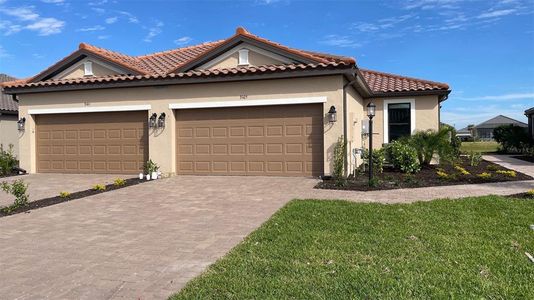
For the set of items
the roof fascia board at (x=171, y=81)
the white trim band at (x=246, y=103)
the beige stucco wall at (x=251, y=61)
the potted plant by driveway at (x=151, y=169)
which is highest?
the beige stucco wall at (x=251, y=61)

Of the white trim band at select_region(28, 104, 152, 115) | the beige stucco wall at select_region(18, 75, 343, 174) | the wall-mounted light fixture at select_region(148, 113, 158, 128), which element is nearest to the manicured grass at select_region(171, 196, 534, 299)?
the beige stucco wall at select_region(18, 75, 343, 174)

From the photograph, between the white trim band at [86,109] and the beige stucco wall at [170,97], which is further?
the white trim band at [86,109]

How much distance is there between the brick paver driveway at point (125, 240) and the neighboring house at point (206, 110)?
2.79 meters

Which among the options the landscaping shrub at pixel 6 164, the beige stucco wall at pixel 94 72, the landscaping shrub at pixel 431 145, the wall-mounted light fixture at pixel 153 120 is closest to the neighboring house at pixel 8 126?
the landscaping shrub at pixel 6 164

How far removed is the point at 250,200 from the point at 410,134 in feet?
32.6

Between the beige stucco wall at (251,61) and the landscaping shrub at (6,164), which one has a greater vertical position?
the beige stucco wall at (251,61)

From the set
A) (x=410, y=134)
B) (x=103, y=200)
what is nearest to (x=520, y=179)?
(x=410, y=134)

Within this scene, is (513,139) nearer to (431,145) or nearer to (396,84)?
(396,84)

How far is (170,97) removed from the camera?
1359 centimetres

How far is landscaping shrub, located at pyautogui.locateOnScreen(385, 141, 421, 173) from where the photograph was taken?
13312mm

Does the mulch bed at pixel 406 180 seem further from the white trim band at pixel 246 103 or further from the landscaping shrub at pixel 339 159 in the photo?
the white trim band at pixel 246 103

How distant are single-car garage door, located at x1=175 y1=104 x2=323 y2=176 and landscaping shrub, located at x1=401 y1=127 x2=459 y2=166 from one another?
4416mm

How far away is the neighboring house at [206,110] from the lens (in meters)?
12.4

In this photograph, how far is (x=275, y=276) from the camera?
4180 millimetres
